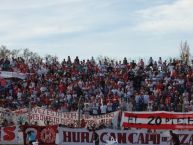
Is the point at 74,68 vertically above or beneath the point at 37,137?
above

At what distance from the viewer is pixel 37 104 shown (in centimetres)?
3222

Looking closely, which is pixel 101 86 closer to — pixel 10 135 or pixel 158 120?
pixel 158 120

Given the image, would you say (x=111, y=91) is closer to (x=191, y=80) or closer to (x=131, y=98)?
(x=131, y=98)

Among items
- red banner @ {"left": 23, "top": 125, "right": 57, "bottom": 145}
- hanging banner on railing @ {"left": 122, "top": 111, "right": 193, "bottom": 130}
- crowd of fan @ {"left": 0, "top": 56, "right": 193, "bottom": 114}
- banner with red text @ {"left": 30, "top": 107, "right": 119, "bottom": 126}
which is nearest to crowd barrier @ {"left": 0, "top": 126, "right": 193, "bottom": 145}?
red banner @ {"left": 23, "top": 125, "right": 57, "bottom": 145}

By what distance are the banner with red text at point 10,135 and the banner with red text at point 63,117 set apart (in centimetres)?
203

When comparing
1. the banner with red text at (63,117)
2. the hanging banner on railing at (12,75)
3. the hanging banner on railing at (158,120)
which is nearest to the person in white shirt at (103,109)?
the banner with red text at (63,117)

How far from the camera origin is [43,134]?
24.8 meters

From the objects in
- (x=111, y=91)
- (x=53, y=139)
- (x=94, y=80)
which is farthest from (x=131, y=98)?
(x=53, y=139)

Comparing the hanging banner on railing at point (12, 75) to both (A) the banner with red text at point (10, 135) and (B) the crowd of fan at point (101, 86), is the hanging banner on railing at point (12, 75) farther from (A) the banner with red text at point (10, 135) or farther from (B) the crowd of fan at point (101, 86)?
(A) the banner with red text at point (10, 135)

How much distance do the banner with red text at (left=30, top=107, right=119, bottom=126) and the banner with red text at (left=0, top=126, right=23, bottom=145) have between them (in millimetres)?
2031

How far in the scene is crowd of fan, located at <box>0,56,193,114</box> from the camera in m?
29.0

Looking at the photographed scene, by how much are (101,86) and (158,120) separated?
7.66 m

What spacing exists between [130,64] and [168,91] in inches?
195

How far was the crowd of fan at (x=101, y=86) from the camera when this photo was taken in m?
29.0
